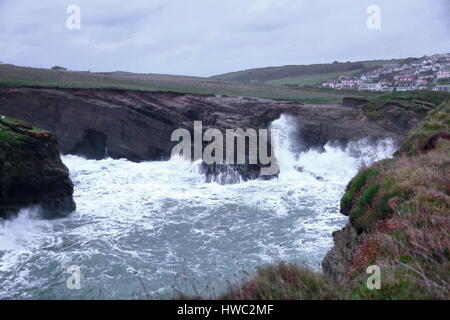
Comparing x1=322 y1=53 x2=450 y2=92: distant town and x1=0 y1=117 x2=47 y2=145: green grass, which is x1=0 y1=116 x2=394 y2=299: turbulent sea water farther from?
x1=322 y1=53 x2=450 y2=92: distant town

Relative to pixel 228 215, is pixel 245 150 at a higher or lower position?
higher

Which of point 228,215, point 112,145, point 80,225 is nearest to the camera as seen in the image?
point 80,225

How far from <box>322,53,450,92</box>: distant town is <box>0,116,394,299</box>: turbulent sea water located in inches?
1344

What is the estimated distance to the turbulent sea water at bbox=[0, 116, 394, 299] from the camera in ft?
34.7

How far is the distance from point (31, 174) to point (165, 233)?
17.6 feet

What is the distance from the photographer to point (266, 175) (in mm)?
22719

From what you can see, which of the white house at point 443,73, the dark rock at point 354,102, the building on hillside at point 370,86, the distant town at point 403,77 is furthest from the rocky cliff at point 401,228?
the white house at point 443,73

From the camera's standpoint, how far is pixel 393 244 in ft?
20.6

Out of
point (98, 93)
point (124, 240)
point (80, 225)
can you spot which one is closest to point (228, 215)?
point (124, 240)

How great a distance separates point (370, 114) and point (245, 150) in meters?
8.83

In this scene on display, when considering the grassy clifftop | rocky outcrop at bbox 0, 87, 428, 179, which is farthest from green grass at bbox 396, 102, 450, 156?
rocky outcrop at bbox 0, 87, 428, 179
